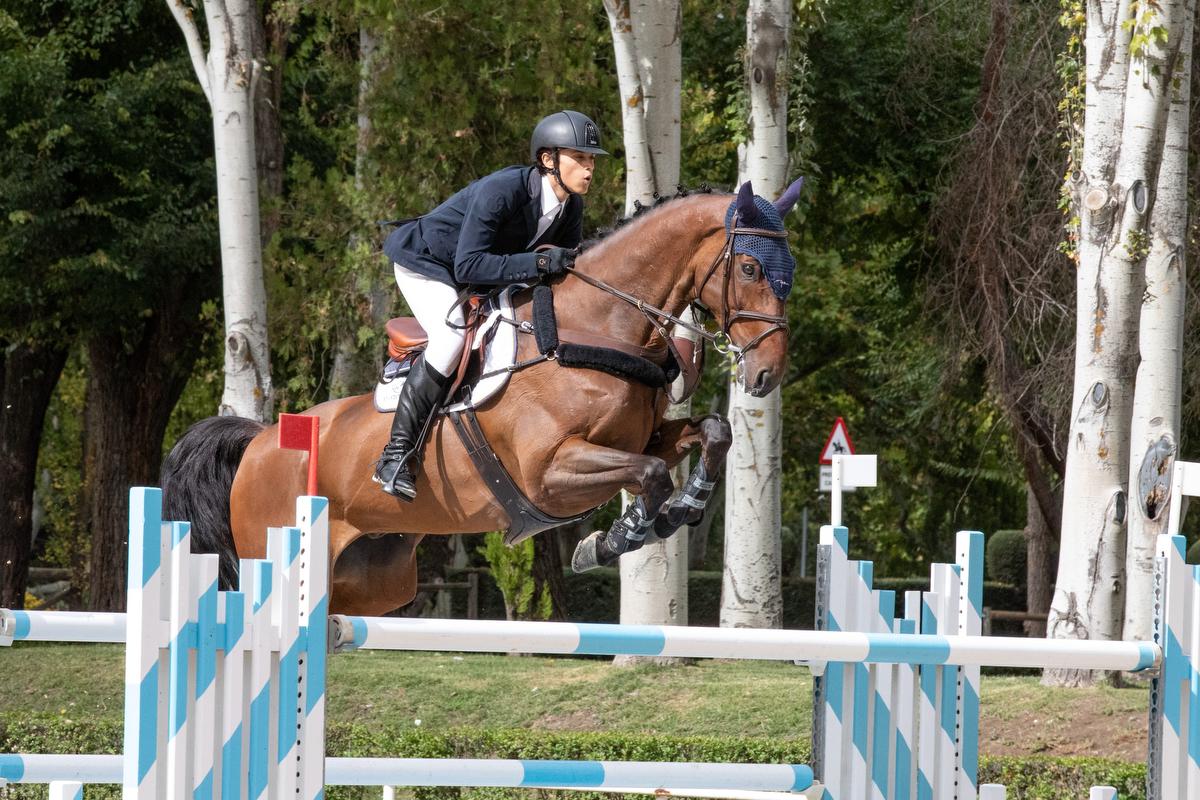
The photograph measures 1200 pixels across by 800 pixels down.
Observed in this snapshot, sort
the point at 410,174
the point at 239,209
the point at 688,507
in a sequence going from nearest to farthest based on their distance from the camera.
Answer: the point at 688,507 → the point at 239,209 → the point at 410,174

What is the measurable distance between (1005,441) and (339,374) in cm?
975

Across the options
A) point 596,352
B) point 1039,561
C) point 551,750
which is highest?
point 596,352

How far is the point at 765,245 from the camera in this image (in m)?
5.12

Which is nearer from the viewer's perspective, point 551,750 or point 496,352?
point 496,352

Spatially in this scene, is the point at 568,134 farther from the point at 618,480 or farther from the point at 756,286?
the point at 618,480

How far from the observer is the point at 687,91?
650 inches

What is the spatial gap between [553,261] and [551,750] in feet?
12.1

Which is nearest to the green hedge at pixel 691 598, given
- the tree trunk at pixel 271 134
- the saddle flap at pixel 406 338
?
the tree trunk at pixel 271 134

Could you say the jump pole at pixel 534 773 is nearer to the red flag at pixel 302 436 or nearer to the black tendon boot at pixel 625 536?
the black tendon boot at pixel 625 536

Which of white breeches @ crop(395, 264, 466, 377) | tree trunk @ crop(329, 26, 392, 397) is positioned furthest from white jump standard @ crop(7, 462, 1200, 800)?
tree trunk @ crop(329, 26, 392, 397)

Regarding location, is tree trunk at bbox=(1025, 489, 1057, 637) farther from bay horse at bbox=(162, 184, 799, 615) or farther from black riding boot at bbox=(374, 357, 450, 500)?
black riding boot at bbox=(374, 357, 450, 500)

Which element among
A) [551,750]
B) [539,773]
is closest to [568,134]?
[539,773]

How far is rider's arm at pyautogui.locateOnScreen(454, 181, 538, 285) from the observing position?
17.8 ft

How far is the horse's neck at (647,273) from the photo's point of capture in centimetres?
537
